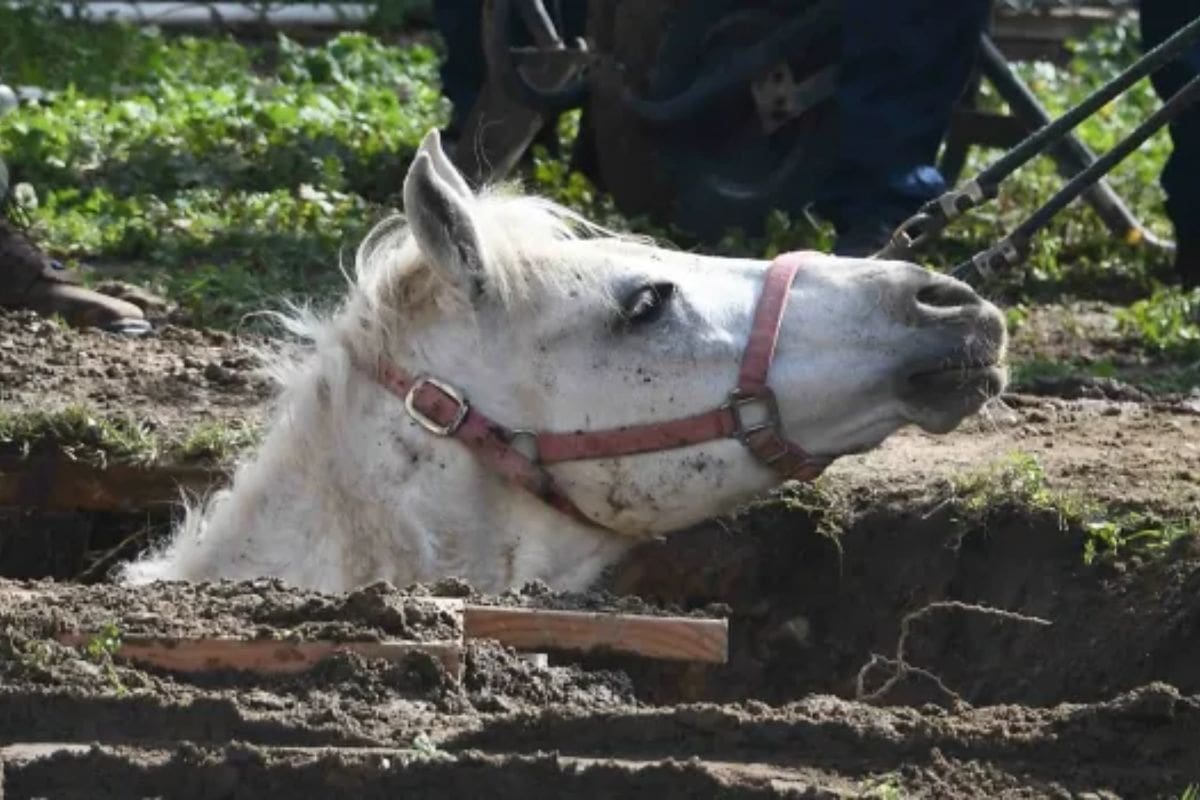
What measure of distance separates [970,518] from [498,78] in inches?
152

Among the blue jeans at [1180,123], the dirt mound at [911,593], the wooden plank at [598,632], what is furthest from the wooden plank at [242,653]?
the blue jeans at [1180,123]

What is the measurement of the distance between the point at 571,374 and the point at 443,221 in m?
0.36

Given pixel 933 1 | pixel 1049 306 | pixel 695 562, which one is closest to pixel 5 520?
pixel 695 562

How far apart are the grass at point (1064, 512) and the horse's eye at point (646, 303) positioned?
119 cm

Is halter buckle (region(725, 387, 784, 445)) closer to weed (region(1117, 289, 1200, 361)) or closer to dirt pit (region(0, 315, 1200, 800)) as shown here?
dirt pit (region(0, 315, 1200, 800))

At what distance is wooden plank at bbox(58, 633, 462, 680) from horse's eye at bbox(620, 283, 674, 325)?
0.91 meters

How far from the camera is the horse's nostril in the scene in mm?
5027

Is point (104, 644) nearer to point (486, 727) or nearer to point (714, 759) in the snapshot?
point (486, 727)

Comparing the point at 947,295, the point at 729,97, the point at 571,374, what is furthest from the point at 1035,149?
the point at 729,97

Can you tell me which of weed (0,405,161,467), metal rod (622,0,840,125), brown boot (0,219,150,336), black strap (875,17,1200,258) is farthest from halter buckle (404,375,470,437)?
metal rod (622,0,840,125)

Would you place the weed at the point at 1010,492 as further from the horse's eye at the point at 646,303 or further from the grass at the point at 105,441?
the grass at the point at 105,441

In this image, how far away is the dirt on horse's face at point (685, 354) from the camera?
4.98m

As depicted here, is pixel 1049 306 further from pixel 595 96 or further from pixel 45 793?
pixel 45 793

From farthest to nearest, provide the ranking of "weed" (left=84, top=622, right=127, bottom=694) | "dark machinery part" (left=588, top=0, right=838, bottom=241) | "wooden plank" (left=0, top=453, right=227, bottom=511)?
"dark machinery part" (left=588, top=0, right=838, bottom=241) → "wooden plank" (left=0, top=453, right=227, bottom=511) → "weed" (left=84, top=622, right=127, bottom=694)
